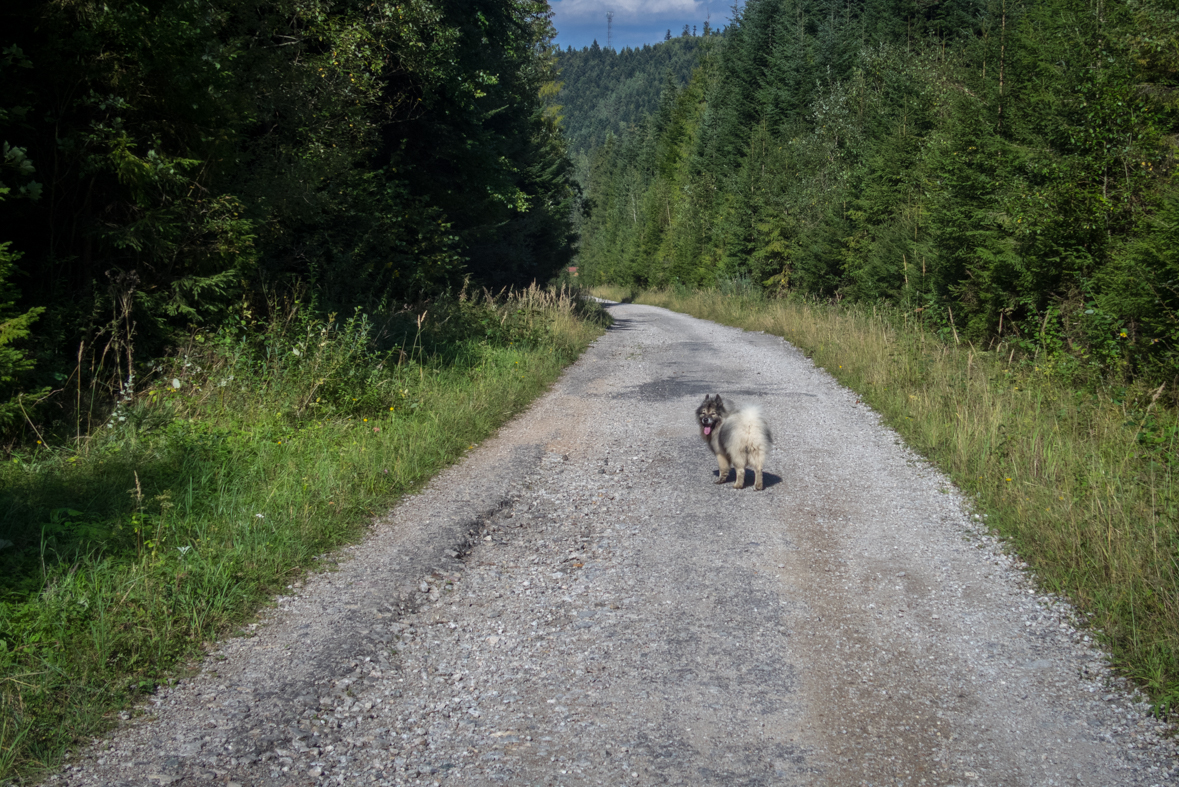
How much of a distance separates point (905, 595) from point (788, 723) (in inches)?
66.6

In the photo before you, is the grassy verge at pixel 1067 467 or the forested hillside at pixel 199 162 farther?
the forested hillside at pixel 199 162

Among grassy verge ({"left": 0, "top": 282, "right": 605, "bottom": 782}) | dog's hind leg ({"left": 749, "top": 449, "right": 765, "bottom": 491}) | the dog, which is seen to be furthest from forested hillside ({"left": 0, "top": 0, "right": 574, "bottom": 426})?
dog's hind leg ({"left": 749, "top": 449, "right": 765, "bottom": 491})

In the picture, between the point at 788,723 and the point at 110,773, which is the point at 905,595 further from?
the point at 110,773

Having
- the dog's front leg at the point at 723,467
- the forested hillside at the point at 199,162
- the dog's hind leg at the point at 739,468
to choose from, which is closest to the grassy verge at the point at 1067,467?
the dog's hind leg at the point at 739,468

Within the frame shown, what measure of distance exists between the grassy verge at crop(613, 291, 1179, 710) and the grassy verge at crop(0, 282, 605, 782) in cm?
488

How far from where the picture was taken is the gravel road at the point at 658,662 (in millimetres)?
2943

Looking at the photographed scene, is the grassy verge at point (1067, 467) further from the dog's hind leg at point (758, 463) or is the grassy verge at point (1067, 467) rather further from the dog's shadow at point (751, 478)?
the dog's hind leg at point (758, 463)

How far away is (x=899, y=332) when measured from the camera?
13500 mm

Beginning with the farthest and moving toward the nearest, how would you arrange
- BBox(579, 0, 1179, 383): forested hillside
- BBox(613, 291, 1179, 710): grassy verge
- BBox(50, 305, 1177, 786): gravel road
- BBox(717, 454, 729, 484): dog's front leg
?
BBox(579, 0, 1179, 383): forested hillside < BBox(717, 454, 729, 484): dog's front leg < BBox(613, 291, 1179, 710): grassy verge < BBox(50, 305, 1177, 786): gravel road

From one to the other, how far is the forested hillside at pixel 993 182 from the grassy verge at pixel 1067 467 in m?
0.82

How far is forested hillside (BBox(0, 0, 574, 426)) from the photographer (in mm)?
6531

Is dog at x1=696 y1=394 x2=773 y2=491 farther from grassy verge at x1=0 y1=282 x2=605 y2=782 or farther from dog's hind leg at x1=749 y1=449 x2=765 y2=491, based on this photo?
grassy verge at x1=0 y1=282 x2=605 y2=782

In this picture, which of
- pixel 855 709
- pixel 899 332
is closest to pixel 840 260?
pixel 899 332

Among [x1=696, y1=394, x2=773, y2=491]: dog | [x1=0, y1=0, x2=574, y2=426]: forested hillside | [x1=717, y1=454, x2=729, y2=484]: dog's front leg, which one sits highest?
[x1=0, y1=0, x2=574, y2=426]: forested hillside
